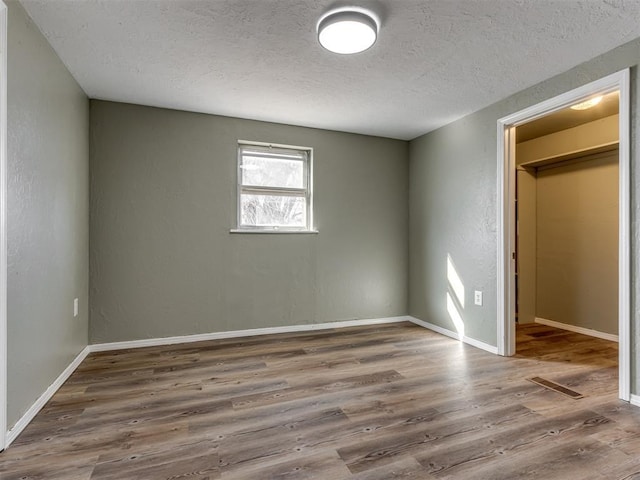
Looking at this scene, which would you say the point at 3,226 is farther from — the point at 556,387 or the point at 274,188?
the point at 556,387

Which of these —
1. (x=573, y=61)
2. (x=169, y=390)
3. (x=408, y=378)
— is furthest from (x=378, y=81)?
(x=169, y=390)

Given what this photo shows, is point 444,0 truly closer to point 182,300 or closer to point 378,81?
point 378,81

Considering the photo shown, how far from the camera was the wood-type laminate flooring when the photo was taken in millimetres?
1540

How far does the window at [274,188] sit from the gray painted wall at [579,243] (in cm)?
298

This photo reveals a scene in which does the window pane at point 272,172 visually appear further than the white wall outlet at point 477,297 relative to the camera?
Yes

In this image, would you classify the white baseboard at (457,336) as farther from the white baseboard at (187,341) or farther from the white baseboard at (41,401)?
the white baseboard at (41,401)

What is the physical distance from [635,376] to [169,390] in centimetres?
300

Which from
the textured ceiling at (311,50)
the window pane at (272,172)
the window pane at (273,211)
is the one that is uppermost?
the textured ceiling at (311,50)

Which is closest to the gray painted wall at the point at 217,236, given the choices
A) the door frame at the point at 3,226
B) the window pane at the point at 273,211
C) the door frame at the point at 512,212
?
the window pane at the point at 273,211

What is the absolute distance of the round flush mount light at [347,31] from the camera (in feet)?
6.03

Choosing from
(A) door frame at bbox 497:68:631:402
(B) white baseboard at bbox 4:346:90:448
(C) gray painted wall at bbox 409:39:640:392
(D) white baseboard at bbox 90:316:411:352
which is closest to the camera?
(B) white baseboard at bbox 4:346:90:448

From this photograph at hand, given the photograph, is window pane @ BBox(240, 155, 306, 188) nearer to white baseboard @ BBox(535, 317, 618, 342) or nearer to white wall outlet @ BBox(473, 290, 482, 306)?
white wall outlet @ BBox(473, 290, 482, 306)

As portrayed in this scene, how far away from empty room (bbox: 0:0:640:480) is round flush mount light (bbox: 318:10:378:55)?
0.6 inches

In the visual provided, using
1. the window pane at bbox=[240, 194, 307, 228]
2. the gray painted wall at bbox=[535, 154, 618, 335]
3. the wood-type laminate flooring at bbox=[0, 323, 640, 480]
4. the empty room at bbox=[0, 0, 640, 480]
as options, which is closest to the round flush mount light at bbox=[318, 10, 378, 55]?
the empty room at bbox=[0, 0, 640, 480]
